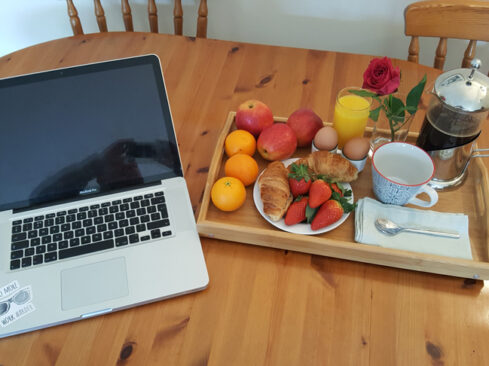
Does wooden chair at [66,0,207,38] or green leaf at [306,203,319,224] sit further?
wooden chair at [66,0,207,38]

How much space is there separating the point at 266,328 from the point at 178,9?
118 centimetres

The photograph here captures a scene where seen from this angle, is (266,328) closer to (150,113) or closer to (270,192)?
(270,192)

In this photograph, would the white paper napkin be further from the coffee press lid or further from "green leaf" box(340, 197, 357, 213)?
the coffee press lid

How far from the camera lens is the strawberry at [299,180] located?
2.62 feet

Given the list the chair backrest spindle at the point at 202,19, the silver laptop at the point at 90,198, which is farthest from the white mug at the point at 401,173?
the chair backrest spindle at the point at 202,19

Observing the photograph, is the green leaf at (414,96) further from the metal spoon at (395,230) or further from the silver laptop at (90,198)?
the silver laptop at (90,198)

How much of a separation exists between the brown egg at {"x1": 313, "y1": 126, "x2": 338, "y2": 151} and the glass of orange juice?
1.5 inches

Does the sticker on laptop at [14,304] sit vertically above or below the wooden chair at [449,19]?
below

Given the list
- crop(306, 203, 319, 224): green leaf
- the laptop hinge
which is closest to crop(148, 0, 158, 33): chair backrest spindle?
the laptop hinge

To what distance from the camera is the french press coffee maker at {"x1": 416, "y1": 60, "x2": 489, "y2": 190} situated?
742mm

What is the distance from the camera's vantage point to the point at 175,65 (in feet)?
4.07

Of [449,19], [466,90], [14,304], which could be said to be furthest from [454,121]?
[14,304]

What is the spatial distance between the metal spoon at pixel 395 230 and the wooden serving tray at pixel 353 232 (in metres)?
0.05

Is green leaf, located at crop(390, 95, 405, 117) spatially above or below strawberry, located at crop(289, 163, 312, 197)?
above
